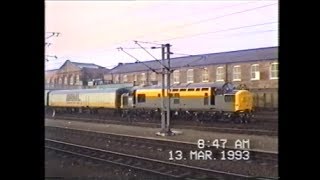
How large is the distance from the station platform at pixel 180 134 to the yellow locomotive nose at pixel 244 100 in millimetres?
133

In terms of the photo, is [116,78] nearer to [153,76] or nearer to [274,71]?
[153,76]

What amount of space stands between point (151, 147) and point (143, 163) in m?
0.08

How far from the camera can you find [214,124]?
1476 millimetres

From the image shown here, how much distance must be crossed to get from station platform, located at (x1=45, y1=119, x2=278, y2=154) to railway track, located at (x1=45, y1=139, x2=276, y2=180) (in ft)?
0.28

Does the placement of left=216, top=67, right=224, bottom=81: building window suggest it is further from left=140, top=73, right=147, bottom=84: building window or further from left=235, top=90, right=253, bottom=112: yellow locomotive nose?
left=140, top=73, right=147, bottom=84: building window

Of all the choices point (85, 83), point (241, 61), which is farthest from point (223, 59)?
point (85, 83)

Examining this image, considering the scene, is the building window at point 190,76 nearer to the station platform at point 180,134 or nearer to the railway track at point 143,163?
the station platform at point 180,134

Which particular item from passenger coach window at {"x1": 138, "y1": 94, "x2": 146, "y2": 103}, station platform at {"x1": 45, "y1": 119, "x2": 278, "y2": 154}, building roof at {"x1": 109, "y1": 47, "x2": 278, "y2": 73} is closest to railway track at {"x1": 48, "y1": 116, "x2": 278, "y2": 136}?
station platform at {"x1": 45, "y1": 119, "x2": 278, "y2": 154}

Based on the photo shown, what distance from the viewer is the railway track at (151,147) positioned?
1189 mm

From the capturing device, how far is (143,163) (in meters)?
1.48

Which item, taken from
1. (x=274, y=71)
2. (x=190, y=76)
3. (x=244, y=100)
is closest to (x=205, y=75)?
(x=190, y=76)

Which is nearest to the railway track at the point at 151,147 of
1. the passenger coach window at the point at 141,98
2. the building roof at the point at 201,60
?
the passenger coach window at the point at 141,98
